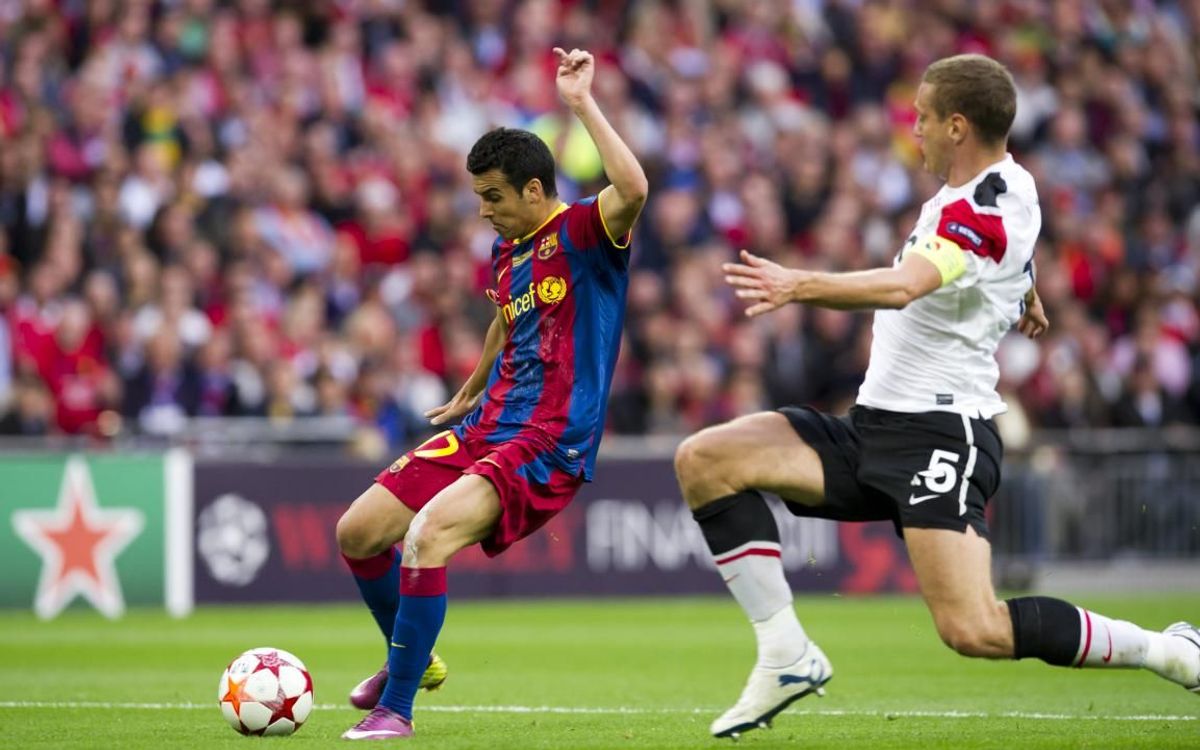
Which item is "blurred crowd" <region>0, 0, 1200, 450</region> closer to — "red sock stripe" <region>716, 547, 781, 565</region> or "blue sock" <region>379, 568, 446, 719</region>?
"blue sock" <region>379, 568, 446, 719</region>

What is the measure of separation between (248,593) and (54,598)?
173 centimetres

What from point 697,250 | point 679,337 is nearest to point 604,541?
point 679,337

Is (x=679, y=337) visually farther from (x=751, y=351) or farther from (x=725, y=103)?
Answer: (x=725, y=103)

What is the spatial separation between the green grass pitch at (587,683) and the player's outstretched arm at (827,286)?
1.94 meters

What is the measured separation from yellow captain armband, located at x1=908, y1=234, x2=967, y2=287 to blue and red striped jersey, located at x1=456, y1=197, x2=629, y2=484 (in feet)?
5.22

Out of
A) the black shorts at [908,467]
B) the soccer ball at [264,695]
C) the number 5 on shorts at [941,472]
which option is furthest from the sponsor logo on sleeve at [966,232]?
the soccer ball at [264,695]

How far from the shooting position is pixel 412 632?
779cm

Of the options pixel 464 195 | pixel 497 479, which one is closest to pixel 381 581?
pixel 497 479

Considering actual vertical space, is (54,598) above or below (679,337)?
below

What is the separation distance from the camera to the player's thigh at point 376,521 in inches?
326

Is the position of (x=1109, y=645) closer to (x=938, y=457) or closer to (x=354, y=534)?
(x=938, y=457)

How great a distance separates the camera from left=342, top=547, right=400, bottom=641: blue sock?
8570 mm

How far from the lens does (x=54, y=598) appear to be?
55.0 ft

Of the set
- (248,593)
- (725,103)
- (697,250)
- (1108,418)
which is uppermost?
(725,103)
